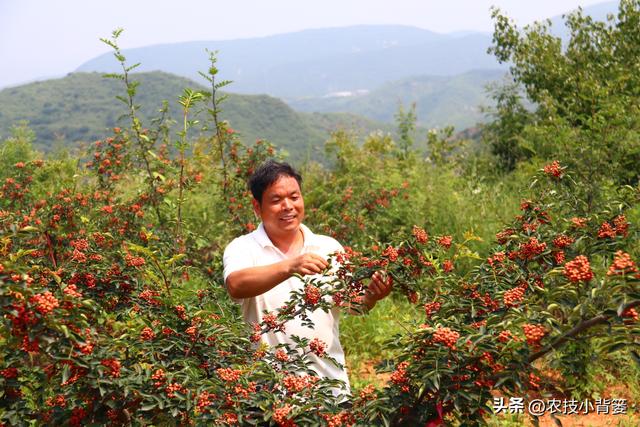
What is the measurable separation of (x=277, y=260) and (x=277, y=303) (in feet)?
0.65

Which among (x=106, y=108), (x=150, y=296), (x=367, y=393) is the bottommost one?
(x=367, y=393)

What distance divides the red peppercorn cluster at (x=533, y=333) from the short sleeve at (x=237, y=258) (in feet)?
4.27

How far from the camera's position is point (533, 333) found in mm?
1434

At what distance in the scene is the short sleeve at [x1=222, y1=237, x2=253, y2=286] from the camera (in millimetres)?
2512

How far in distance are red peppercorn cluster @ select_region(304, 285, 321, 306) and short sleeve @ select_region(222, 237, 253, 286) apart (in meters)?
0.43

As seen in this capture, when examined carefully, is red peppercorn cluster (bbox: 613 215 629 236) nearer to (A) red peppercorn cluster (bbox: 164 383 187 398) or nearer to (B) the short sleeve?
(B) the short sleeve

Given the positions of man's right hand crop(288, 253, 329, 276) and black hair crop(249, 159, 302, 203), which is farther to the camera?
black hair crop(249, 159, 302, 203)

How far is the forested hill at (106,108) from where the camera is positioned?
75.7 meters

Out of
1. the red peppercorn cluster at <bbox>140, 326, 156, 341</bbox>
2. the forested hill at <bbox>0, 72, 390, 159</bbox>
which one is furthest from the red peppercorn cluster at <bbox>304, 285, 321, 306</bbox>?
the forested hill at <bbox>0, 72, 390, 159</bbox>

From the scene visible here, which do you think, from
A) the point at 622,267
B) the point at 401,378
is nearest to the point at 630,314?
the point at 622,267

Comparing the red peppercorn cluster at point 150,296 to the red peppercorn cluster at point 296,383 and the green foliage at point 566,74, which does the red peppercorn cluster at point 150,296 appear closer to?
the red peppercorn cluster at point 296,383

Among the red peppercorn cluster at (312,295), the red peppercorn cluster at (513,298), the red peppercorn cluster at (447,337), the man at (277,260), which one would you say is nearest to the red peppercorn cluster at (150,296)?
the man at (277,260)

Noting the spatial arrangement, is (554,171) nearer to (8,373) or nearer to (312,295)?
(312,295)

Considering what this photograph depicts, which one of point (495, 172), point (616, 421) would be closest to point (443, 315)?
point (616, 421)
